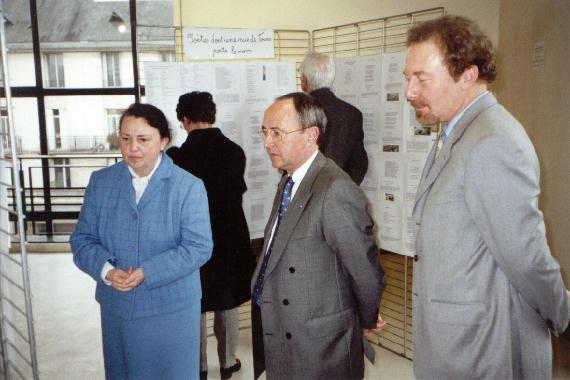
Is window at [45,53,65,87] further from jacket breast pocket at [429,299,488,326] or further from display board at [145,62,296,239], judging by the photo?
jacket breast pocket at [429,299,488,326]

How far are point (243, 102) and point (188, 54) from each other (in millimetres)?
485

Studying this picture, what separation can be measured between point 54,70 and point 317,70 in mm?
4184

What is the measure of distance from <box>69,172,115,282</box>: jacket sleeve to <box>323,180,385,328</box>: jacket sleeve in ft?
2.71

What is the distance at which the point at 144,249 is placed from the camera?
5.92 feet

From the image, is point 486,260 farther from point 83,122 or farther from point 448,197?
point 83,122

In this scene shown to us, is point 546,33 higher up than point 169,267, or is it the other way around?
point 546,33

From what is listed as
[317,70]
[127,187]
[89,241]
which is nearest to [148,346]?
[89,241]

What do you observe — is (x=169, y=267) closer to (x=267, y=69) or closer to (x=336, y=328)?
(x=336, y=328)

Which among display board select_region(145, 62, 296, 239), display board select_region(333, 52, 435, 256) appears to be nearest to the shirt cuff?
display board select_region(145, 62, 296, 239)

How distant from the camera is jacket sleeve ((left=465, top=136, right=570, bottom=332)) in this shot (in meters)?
1.15

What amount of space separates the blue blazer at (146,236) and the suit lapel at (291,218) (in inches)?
14.6

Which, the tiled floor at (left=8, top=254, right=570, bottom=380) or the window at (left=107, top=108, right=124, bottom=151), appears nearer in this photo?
the tiled floor at (left=8, top=254, right=570, bottom=380)

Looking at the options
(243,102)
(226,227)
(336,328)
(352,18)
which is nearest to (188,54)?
(243,102)

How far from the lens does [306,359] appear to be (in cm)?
163
